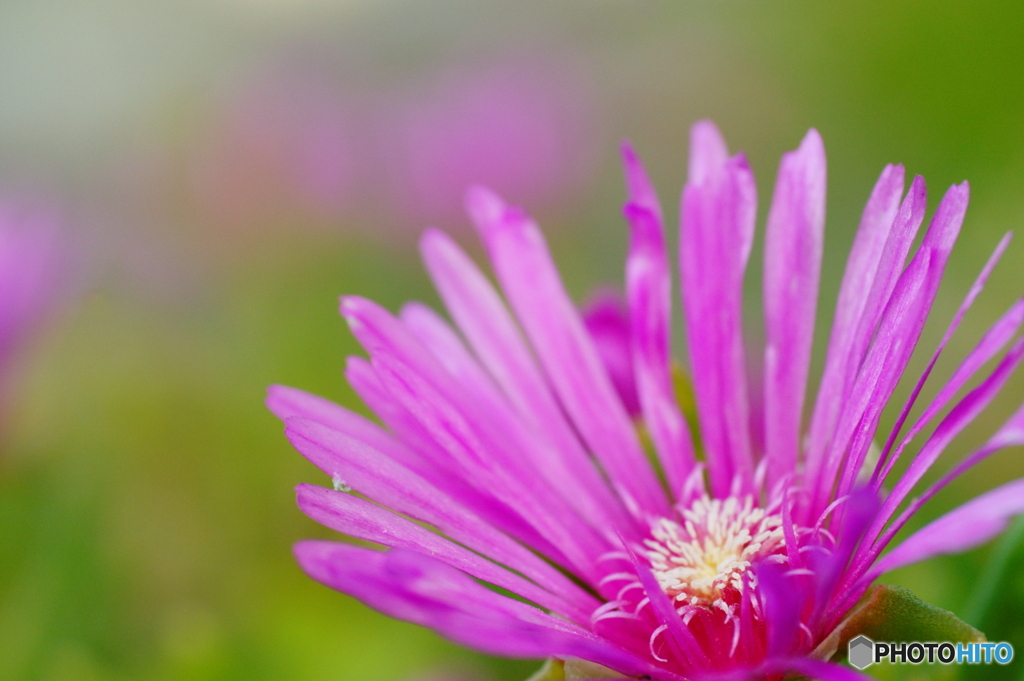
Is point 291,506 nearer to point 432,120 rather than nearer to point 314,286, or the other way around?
point 314,286

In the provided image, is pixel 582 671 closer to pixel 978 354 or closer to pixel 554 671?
pixel 554 671

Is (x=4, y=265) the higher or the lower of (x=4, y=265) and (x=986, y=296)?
the higher

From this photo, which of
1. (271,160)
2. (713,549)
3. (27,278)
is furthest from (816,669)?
(271,160)

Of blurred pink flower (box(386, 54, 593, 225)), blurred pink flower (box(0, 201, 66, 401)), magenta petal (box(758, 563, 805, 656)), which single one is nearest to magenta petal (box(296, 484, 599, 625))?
magenta petal (box(758, 563, 805, 656))

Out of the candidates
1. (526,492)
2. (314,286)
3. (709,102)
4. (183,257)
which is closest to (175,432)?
(314,286)

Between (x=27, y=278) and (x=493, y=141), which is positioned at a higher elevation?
(x=493, y=141)

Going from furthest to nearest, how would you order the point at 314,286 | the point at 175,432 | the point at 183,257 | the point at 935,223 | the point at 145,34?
the point at 145,34 → the point at 183,257 → the point at 314,286 → the point at 175,432 → the point at 935,223

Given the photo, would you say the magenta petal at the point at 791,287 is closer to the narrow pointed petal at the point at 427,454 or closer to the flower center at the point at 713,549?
the flower center at the point at 713,549
